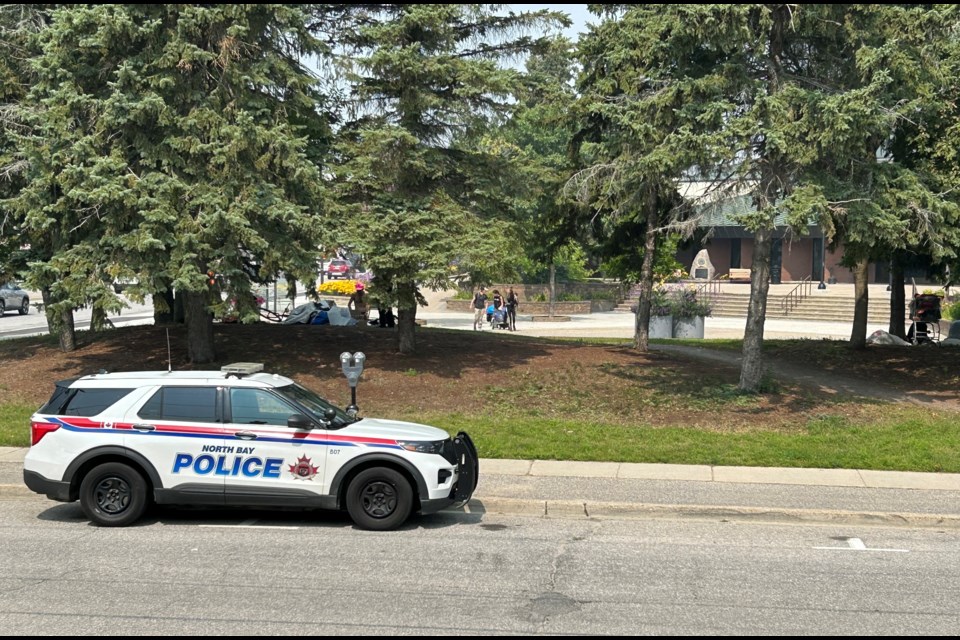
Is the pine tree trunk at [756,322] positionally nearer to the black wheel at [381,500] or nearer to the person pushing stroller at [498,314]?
the black wheel at [381,500]

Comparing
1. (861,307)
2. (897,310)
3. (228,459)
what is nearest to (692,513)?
(228,459)

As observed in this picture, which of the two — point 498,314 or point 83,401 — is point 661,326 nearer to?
point 498,314

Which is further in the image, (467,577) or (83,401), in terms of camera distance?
(83,401)

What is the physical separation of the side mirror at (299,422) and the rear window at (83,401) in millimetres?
1906

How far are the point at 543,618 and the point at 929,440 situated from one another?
32.4 feet

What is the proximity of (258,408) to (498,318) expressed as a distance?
29.3 m

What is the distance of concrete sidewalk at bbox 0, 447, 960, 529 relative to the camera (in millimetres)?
12016

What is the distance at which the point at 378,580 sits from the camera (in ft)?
29.7

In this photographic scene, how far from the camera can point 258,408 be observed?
11.2m

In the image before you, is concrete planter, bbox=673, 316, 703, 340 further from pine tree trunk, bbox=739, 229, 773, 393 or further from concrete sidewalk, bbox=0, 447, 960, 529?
concrete sidewalk, bbox=0, 447, 960, 529

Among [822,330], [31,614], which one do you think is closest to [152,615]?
[31,614]

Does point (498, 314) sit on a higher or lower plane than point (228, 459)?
higher

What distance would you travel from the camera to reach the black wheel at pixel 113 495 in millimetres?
11008

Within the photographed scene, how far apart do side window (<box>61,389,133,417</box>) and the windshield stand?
1.75m
